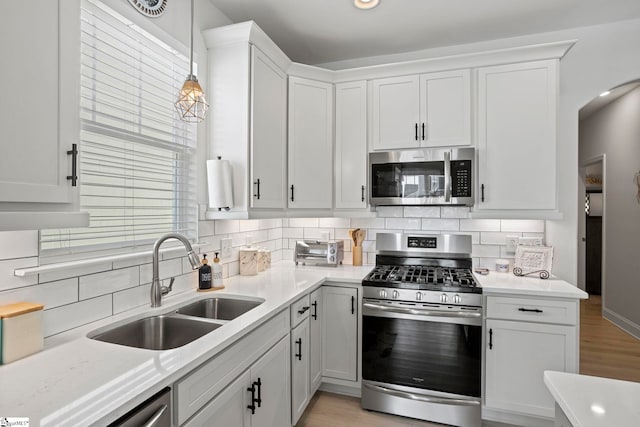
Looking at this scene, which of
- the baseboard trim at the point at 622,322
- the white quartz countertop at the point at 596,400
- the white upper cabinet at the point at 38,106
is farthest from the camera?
the baseboard trim at the point at 622,322

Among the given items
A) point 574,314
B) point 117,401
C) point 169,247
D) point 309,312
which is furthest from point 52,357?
point 574,314

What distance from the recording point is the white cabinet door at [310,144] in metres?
2.69

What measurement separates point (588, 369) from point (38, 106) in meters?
4.16

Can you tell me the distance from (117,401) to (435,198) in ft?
7.52

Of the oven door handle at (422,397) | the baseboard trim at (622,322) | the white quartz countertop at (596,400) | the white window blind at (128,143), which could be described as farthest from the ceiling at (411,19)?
the baseboard trim at (622,322)

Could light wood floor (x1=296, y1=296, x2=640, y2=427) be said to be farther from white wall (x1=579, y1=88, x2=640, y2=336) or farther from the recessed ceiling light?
the recessed ceiling light

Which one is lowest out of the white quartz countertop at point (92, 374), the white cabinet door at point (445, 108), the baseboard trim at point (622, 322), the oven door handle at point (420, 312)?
the baseboard trim at point (622, 322)

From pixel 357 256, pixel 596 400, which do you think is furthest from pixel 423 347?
pixel 596 400

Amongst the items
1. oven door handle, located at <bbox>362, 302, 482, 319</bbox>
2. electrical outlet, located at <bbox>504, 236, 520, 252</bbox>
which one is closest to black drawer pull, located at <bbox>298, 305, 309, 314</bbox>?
oven door handle, located at <bbox>362, 302, 482, 319</bbox>

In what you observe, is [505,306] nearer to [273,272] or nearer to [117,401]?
[273,272]

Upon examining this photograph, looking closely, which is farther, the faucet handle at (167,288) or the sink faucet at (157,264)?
the faucet handle at (167,288)

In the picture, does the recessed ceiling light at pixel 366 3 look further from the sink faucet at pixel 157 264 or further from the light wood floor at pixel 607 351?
the light wood floor at pixel 607 351

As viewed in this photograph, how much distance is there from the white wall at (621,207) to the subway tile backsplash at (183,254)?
2.23 meters

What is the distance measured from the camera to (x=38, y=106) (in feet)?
3.25
